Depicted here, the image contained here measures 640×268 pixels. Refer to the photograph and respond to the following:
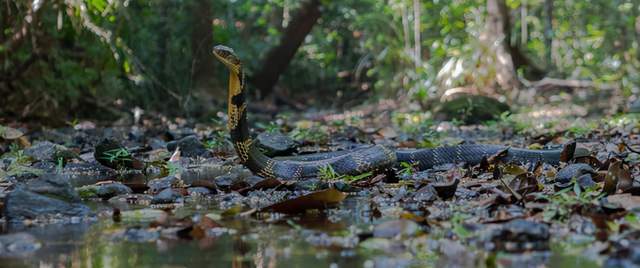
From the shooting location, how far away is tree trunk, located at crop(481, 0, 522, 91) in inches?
602

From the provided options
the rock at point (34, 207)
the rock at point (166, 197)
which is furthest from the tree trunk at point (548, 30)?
the rock at point (34, 207)

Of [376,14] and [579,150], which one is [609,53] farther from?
[579,150]

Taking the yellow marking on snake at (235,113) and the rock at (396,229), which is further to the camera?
the yellow marking on snake at (235,113)

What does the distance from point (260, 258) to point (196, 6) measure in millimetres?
12341

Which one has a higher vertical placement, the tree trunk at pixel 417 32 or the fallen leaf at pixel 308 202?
the tree trunk at pixel 417 32

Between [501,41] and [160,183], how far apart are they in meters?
11.5

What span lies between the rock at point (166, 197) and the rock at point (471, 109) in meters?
7.47

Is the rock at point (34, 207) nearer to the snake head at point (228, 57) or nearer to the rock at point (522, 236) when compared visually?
the snake head at point (228, 57)

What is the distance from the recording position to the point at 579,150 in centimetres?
555

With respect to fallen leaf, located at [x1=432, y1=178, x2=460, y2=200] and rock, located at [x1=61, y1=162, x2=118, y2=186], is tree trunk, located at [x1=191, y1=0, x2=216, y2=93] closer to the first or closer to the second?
rock, located at [x1=61, y1=162, x2=118, y2=186]

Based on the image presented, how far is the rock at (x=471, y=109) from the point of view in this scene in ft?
37.9

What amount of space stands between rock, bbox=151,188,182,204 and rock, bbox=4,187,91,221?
1.69 feet

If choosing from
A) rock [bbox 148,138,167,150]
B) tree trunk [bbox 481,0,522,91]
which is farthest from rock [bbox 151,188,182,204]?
tree trunk [bbox 481,0,522,91]

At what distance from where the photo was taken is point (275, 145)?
649 cm
